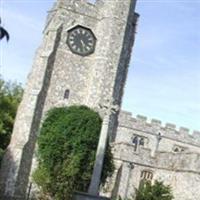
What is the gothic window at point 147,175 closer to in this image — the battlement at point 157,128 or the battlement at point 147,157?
the battlement at point 147,157

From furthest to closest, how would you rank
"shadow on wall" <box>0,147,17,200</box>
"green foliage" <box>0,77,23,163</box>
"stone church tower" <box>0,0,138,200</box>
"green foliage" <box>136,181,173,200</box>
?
1. "green foliage" <box>0,77,23,163</box>
2. "stone church tower" <box>0,0,138,200</box>
3. "shadow on wall" <box>0,147,17,200</box>
4. "green foliage" <box>136,181,173,200</box>

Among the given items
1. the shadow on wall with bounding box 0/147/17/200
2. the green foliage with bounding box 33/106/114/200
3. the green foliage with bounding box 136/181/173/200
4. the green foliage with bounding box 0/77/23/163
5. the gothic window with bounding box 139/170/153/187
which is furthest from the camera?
the green foliage with bounding box 0/77/23/163

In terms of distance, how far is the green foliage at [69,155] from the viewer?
28.7 meters

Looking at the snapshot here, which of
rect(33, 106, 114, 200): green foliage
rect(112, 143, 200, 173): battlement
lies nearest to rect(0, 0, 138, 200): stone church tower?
rect(112, 143, 200, 173): battlement

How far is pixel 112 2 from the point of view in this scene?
3375cm

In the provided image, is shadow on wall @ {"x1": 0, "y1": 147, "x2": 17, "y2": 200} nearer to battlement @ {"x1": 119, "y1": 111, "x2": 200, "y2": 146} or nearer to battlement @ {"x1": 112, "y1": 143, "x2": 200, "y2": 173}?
battlement @ {"x1": 112, "y1": 143, "x2": 200, "y2": 173}

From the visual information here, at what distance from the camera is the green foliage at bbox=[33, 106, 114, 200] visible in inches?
1131

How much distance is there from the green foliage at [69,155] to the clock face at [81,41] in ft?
15.6

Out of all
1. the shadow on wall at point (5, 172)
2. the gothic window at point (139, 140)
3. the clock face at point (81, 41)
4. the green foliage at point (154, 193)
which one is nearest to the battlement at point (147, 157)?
the clock face at point (81, 41)

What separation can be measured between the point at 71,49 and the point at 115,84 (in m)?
3.43

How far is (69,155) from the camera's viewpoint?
29.3 metres

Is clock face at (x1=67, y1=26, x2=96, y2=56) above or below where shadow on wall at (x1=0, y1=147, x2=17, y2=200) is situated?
above

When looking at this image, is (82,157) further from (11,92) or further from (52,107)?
(11,92)

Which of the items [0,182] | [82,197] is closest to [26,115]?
[0,182]
